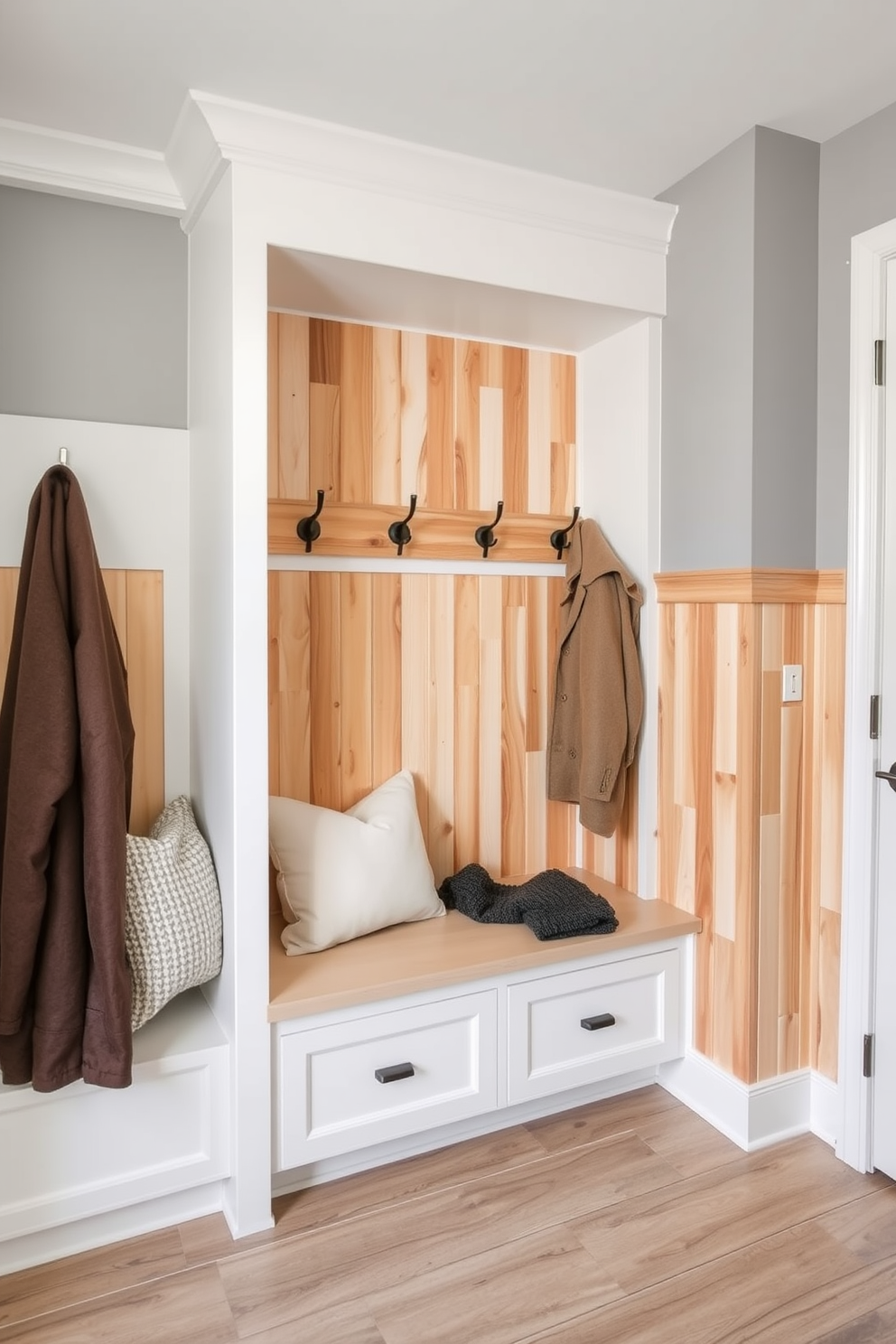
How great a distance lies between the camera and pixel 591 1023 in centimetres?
226

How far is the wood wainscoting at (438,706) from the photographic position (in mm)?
2381

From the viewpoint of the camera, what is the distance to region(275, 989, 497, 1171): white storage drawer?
6.44 ft

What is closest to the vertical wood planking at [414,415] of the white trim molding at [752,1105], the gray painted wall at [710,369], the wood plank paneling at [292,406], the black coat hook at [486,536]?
the black coat hook at [486,536]

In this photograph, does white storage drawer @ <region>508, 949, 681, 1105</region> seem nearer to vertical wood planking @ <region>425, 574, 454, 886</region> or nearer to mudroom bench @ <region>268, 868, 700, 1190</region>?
mudroom bench @ <region>268, 868, 700, 1190</region>

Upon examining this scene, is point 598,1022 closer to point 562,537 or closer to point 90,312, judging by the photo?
point 562,537

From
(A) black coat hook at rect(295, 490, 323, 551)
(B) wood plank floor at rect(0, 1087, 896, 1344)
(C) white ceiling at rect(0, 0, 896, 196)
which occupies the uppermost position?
(C) white ceiling at rect(0, 0, 896, 196)

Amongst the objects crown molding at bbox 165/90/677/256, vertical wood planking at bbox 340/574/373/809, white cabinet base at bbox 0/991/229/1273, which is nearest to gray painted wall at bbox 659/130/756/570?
crown molding at bbox 165/90/677/256

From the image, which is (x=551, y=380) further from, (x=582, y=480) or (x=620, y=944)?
(x=620, y=944)

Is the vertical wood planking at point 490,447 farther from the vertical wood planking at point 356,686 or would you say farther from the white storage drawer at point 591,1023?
the white storage drawer at point 591,1023

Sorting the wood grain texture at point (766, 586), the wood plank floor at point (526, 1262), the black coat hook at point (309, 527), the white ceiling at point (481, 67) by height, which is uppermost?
the white ceiling at point (481, 67)

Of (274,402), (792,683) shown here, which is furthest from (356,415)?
(792,683)

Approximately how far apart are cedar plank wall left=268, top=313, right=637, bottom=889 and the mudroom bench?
1.04 feet

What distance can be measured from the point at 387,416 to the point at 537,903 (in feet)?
4.37

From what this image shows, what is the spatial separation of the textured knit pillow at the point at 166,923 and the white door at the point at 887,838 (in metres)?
1.48
